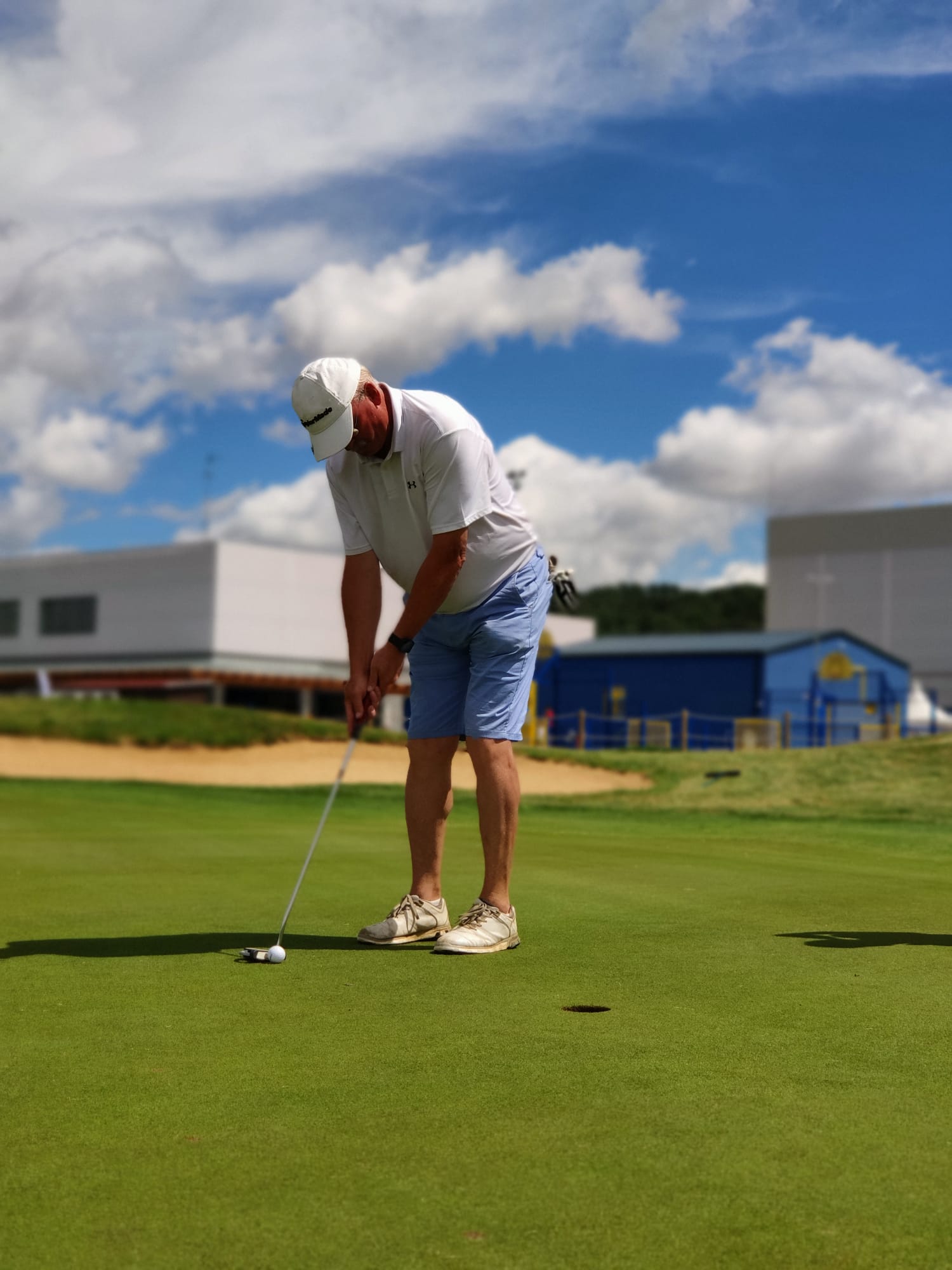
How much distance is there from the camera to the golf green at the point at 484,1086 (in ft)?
6.55

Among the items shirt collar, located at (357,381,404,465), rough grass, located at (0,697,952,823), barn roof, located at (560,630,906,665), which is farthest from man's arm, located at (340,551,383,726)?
barn roof, located at (560,630,906,665)

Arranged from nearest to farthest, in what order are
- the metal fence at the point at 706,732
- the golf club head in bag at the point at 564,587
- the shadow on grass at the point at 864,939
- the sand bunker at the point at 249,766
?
the shadow on grass at the point at 864,939
the golf club head in bag at the point at 564,587
the sand bunker at the point at 249,766
the metal fence at the point at 706,732

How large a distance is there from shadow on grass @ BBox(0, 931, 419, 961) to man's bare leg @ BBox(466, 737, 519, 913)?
38cm

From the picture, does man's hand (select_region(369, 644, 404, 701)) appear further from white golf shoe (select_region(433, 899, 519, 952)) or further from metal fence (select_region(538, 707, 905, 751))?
metal fence (select_region(538, 707, 905, 751))

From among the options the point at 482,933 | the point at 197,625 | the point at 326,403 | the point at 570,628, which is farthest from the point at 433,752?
the point at 570,628

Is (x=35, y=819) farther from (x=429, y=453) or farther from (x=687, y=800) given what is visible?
(x=687, y=800)

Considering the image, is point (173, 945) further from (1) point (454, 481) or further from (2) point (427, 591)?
(1) point (454, 481)

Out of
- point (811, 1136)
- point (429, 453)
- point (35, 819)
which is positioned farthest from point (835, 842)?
point (811, 1136)

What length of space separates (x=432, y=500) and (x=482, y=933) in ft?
4.71

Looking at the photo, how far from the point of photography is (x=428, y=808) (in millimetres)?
5129

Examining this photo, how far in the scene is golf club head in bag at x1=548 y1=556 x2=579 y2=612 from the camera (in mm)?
5613

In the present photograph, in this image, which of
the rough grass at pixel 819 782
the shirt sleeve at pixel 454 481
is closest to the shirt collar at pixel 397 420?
the shirt sleeve at pixel 454 481

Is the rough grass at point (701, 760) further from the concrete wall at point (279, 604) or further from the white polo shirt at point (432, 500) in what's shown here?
the concrete wall at point (279, 604)

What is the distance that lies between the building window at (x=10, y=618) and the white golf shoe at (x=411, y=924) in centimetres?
7331
